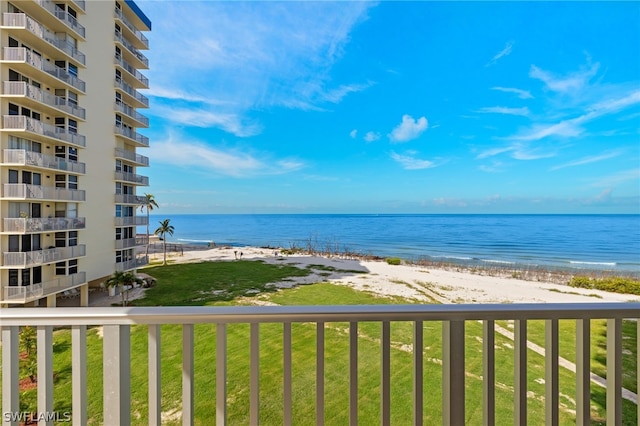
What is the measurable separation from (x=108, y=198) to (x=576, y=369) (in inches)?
340

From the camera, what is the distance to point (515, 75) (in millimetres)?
6918

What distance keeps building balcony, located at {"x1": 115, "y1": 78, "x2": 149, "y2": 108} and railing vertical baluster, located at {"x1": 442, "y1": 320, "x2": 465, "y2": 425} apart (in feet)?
31.4

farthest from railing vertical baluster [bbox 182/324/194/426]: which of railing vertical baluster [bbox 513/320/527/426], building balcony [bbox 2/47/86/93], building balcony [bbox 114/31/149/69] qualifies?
building balcony [bbox 114/31/149/69]

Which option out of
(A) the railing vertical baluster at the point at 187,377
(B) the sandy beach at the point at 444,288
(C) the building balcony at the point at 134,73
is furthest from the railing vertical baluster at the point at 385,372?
(C) the building balcony at the point at 134,73

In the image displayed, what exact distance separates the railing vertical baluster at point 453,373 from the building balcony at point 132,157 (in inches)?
351

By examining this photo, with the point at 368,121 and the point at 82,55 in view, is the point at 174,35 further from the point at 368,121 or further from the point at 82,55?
the point at 368,121

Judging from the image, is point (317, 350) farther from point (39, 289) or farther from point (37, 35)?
point (37, 35)

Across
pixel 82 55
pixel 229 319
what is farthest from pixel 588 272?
pixel 82 55

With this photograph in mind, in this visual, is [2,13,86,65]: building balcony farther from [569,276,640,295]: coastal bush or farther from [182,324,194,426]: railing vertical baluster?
[569,276,640,295]: coastal bush

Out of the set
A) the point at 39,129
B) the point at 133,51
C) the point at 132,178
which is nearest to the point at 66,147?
the point at 39,129

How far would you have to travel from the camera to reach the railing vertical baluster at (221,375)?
0.73 m

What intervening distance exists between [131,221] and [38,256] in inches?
110

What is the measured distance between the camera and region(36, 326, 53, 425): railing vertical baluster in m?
0.70

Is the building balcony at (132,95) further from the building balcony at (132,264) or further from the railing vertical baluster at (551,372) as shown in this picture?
the railing vertical baluster at (551,372)
